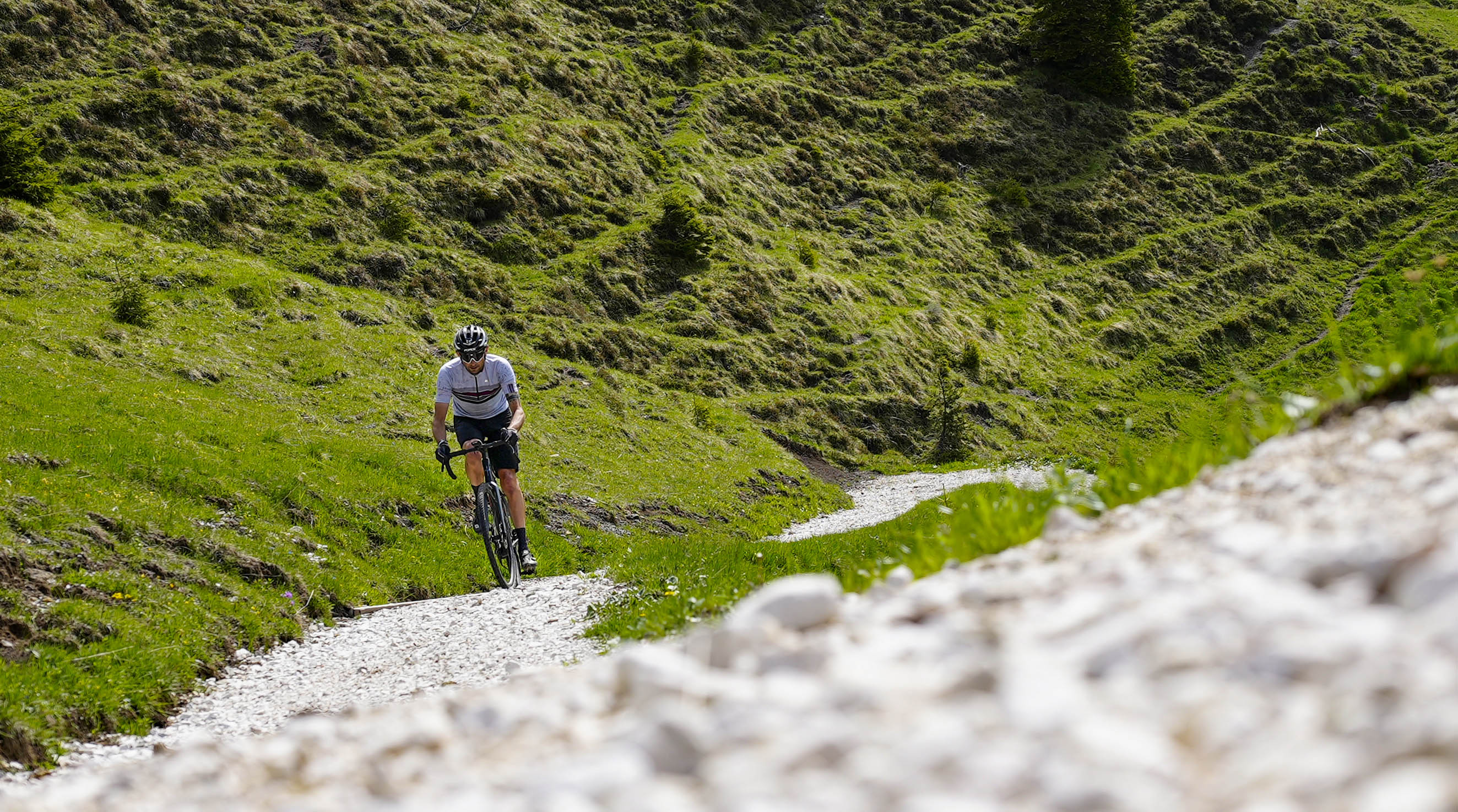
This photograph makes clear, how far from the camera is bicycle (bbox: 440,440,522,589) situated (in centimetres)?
1443

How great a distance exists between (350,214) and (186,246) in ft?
25.6

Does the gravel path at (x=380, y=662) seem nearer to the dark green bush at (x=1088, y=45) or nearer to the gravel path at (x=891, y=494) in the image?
the gravel path at (x=891, y=494)

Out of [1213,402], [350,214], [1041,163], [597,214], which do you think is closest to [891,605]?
[1213,402]

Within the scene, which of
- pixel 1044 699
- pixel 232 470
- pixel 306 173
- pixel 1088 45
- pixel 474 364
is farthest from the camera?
pixel 1088 45

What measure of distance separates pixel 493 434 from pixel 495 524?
5.44 feet

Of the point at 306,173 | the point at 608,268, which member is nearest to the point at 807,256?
the point at 608,268

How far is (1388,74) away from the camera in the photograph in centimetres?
10750

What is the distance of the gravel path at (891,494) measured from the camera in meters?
30.6

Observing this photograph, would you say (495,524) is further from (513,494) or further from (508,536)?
(513,494)

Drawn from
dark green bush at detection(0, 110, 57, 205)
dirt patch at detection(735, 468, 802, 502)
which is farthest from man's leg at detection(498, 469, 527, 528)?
dark green bush at detection(0, 110, 57, 205)

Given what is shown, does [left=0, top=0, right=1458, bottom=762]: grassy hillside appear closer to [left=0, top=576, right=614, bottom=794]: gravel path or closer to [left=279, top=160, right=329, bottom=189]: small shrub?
[left=279, top=160, right=329, bottom=189]: small shrub

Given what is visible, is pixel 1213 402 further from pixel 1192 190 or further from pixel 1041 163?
pixel 1192 190

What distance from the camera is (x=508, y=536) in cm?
1490

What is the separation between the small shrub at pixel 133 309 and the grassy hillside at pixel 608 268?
16 centimetres
